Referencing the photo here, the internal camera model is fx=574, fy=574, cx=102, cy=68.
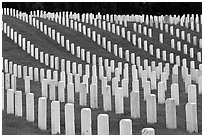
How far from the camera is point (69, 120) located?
8055 millimetres

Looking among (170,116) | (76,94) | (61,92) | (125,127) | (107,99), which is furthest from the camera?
(76,94)

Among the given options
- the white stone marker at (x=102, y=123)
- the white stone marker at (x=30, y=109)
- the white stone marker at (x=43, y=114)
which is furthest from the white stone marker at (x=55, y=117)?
the white stone marker at (x=102, y=123)

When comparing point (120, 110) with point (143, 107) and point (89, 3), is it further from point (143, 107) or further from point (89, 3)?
point (89, 3)

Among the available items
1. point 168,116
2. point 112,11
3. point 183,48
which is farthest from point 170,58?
point 112,11

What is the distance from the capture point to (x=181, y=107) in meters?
10.4

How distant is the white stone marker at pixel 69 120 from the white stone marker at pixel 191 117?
1699mm

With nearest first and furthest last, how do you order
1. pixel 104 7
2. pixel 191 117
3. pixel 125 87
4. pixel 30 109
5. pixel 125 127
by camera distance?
pixel 125 127 < pixel 191 117 < pixel 30 109 < pixel 125 87 < pixel 104 7

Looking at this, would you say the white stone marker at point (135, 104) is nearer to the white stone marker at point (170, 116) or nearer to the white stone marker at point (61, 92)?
the white stone marker at point (170, 116)

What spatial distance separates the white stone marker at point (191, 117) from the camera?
836 centimetres

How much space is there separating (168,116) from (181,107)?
188 cm

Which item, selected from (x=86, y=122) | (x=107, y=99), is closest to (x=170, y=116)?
(x=86, y=122)

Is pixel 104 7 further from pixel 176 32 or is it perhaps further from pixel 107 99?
pixel 107 99

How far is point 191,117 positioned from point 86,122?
5.46 ft

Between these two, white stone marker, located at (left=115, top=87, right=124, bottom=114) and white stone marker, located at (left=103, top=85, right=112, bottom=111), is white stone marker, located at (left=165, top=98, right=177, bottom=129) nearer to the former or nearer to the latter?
white stone marker, located at (left=115, top=87, right=124, bottom=114)
